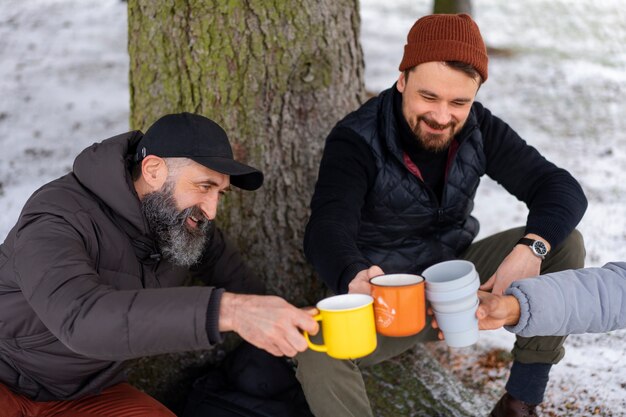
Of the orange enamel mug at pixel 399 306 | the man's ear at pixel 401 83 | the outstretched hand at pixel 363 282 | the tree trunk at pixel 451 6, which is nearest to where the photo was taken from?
the orange enamel mug at pixel 399 306

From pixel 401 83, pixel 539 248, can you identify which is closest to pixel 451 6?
pixel 401 83

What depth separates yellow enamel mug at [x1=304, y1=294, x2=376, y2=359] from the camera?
234 centimetres

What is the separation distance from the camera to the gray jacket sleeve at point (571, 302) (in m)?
2.65

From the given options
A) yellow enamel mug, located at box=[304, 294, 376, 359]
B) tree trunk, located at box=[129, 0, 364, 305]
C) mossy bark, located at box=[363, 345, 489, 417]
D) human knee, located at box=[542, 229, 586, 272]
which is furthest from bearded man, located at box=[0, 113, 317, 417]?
human knee, located at box=[542, 229, 586, 272]

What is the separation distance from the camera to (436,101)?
131 inches

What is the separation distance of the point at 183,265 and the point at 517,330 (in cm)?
152

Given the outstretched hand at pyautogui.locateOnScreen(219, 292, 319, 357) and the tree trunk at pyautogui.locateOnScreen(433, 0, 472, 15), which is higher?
the tree trunk at pyautogui.locateOnScreen(433, 0, 472, 15)

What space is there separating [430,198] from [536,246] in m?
0.61

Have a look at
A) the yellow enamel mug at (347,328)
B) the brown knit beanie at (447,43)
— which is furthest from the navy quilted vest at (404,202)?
the yellow enamel mug at (347,328)

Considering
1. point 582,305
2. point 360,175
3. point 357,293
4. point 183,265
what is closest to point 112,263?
point 183,265

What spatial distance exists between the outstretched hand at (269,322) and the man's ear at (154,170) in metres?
0.80

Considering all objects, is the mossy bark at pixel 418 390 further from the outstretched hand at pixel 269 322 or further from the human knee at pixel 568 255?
the outstretched hand at pixel 269 322

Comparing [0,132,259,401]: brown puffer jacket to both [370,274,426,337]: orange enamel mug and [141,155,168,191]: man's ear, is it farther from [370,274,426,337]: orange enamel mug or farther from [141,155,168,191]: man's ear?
[370,274,426,337]: orange enamel mug

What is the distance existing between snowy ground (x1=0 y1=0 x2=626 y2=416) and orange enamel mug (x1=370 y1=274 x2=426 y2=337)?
1598 millimetres
